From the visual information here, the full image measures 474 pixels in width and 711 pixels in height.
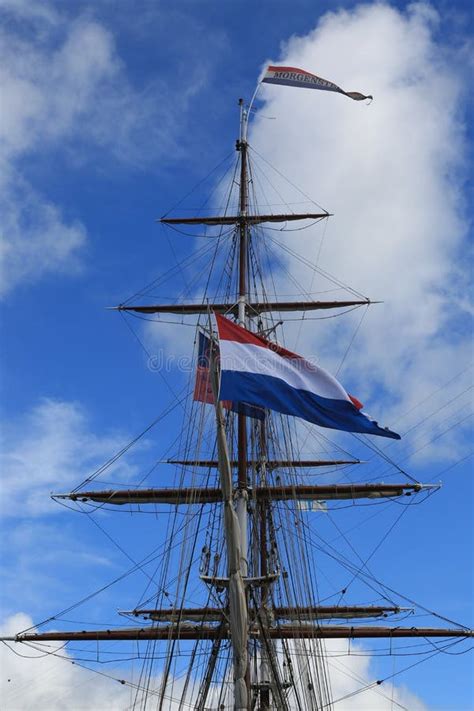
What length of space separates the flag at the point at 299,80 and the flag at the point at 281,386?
1433 centimetres

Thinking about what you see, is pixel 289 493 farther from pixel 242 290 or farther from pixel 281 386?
pixel 281 386

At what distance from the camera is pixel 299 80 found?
99.4 feet

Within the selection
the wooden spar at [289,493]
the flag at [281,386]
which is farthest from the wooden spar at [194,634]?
the flag at [281,386]

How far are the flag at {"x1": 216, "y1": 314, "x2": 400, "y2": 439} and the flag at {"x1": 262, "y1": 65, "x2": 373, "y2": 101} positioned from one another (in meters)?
14.3

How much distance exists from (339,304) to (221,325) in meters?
15.2

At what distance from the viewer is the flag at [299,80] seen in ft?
98.6

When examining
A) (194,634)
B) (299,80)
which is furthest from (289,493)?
(299,80)

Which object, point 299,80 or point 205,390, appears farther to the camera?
point 299,80

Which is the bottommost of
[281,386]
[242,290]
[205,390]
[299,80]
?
[281,386]

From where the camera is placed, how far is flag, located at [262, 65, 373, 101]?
3006cm

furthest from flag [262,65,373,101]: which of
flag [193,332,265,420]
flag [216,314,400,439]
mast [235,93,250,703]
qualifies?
flag [216,314,400,439]

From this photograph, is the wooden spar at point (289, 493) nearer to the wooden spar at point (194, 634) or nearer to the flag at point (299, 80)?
the wooden spar at point (194, 634)

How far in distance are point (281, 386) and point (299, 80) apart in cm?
1556

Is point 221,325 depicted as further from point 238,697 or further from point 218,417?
point 238,697
